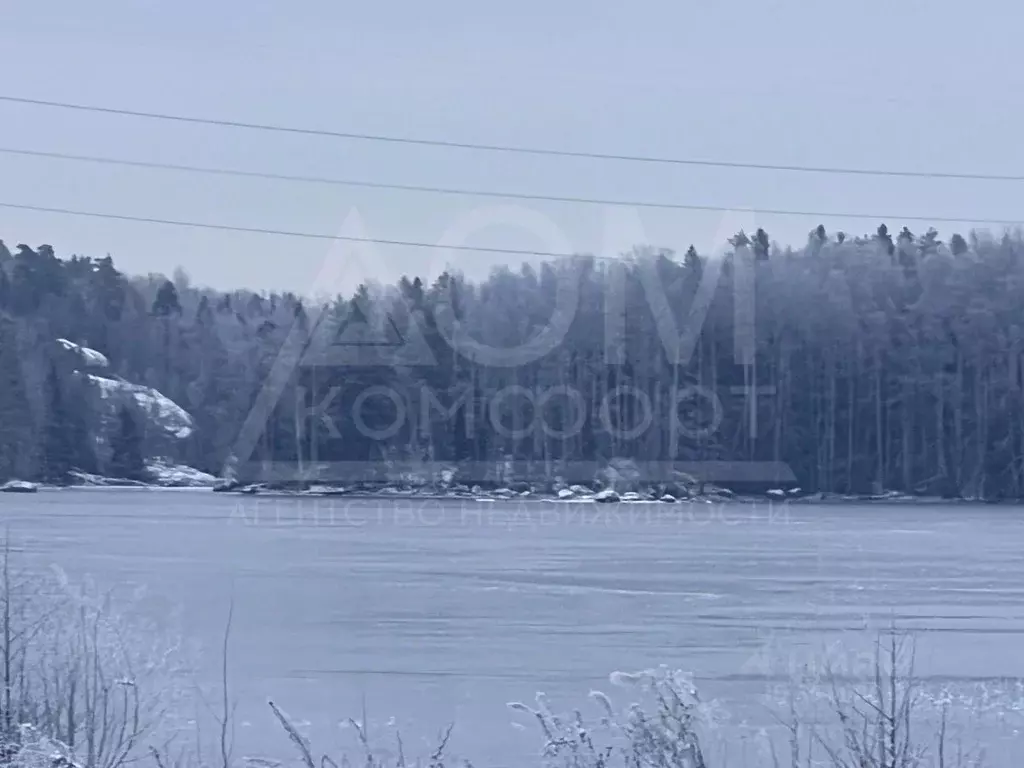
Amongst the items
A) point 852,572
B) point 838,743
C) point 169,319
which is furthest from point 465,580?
point 169,319

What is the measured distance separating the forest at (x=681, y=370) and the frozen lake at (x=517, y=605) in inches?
764

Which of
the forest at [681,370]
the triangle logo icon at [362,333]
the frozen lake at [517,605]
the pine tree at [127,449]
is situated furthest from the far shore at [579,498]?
the frozen lake at [517,605]

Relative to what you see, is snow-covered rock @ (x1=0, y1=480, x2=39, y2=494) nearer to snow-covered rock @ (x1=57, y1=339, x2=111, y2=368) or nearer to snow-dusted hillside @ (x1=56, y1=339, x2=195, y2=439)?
snow-dusted hillside @ (x1=56, y1=339, x2=195, y2=439)

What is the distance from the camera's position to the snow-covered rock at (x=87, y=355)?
7592 centimetres

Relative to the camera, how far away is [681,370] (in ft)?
208

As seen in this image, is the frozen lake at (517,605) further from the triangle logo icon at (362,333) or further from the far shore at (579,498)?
the far shore at (579,498)

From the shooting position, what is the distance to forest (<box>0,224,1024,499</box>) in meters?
63.6

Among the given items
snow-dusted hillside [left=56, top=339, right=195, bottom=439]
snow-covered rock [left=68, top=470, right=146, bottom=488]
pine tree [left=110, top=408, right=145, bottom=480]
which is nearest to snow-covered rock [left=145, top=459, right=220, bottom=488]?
pine tree [left=110, top=408, right=145, bottom=480]

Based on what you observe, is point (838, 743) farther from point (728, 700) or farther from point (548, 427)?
point (548, 427)

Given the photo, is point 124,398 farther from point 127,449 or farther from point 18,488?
point 18,488

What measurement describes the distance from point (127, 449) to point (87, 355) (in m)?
6.21

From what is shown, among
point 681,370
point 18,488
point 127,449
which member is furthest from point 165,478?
point 681,370

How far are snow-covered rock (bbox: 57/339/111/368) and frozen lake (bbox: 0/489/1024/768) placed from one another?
105ft

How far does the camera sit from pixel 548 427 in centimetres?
6694
